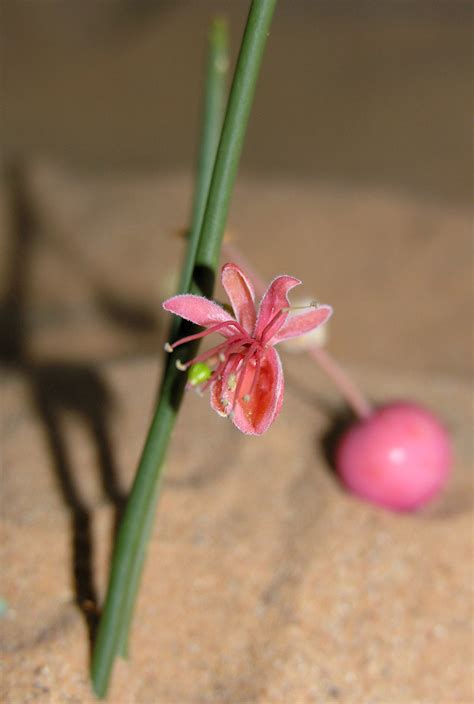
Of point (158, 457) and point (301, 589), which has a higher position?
point (158, 457)

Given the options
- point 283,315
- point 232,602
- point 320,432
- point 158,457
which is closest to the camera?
point 283,315

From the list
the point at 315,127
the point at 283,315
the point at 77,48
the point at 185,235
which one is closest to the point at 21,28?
the point at 77,48

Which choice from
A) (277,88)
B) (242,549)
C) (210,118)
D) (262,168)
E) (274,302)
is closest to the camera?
(274,302)

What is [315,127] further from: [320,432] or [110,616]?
[110,616]

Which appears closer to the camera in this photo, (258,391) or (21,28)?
(258,391)

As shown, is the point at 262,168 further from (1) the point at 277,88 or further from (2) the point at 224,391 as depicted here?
(2) the point at 224,391

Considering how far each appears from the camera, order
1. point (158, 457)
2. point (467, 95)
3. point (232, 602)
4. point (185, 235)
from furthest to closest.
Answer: point (467, 95)
point (232, 602)
point (185, 235)
point (158, 457)

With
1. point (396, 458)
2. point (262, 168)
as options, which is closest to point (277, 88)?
point (262, 168)
